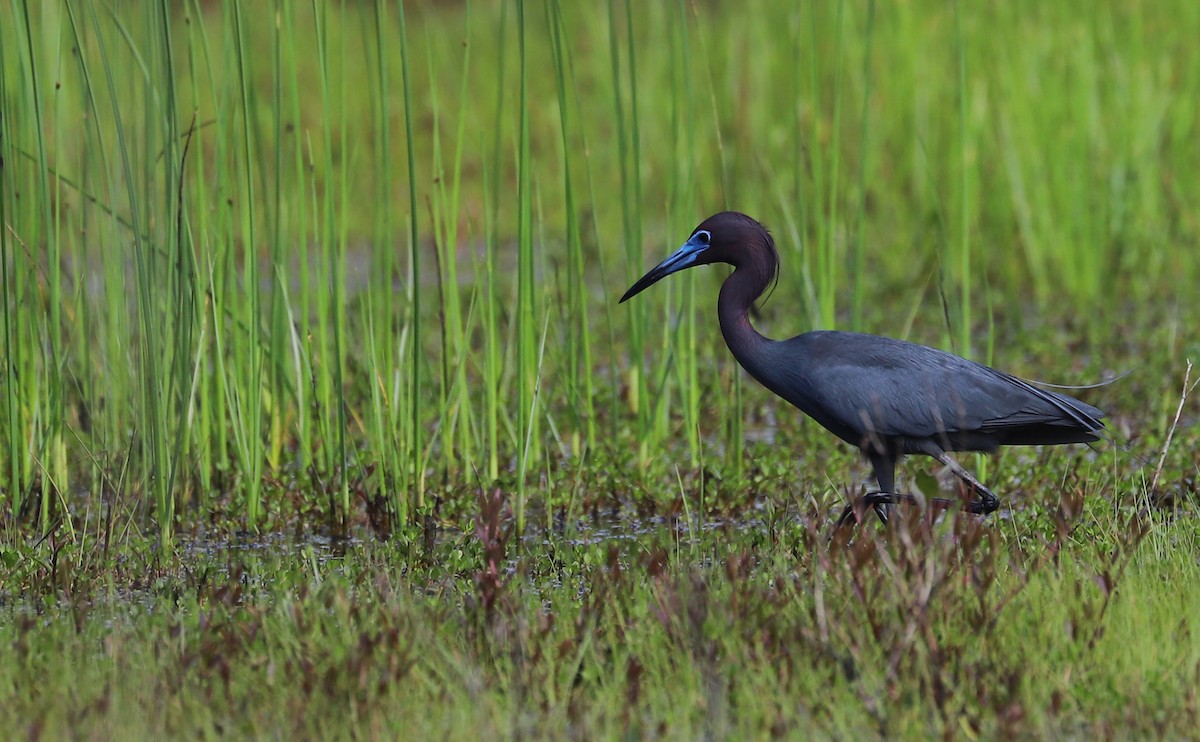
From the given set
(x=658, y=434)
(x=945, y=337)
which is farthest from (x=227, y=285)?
(x=945, y=337)

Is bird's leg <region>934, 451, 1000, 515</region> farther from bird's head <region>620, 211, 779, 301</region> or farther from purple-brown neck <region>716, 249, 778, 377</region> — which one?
bird's head <region>620, 211, 779, 301</region>

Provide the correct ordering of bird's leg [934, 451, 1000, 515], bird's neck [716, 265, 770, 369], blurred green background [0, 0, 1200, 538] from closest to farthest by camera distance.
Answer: bird's leg [934, 451, 1000, 515], blurred green background [0, 0, 1200, 538], bird's neck [716, 265, 770, 369]

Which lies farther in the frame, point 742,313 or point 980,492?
point 742,313

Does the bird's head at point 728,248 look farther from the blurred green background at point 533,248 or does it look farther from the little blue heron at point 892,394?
the blurred green background at point 533,248

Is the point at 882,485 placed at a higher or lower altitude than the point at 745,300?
lower

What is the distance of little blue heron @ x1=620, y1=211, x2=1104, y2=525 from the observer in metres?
4.51

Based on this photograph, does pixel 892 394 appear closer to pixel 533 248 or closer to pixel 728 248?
pixel 728 248

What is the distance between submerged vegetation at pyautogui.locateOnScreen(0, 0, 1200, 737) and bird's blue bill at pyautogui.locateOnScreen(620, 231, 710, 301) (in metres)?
0.32

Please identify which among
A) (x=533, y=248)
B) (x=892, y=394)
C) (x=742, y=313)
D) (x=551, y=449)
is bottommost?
(x=551, y=449)

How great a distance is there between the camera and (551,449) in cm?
600

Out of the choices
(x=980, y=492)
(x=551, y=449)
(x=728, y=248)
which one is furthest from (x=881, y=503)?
(x=551, y=449)

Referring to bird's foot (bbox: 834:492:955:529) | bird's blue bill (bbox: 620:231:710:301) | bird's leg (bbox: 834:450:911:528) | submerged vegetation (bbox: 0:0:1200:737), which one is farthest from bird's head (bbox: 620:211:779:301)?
bird's foot (bbox: 834:492:955:529)

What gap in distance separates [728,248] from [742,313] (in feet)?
0.71

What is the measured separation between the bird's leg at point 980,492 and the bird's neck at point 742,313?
2.05 feet
